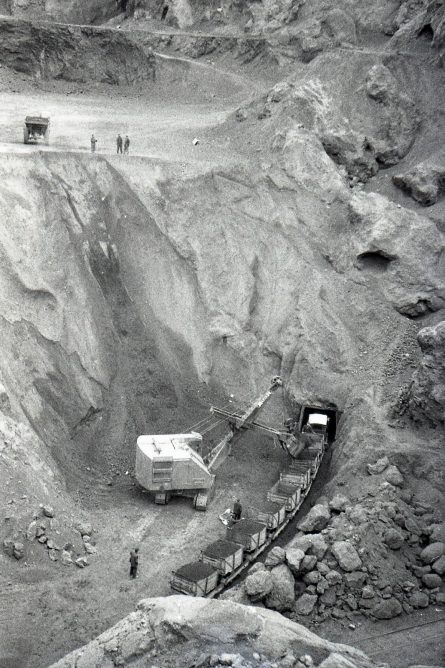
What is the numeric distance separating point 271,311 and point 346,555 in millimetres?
9708

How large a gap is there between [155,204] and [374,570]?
13557 mm

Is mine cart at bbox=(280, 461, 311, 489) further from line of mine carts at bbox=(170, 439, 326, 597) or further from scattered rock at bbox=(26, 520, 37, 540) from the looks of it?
scattered rock at bbox=(26, 520, 37, 540)

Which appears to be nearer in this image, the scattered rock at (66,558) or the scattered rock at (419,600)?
the scattered rock at (419,600)

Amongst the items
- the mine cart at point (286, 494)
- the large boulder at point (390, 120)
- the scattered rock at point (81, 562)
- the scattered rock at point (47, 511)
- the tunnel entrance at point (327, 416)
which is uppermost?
the large boulder at point (390, 120)

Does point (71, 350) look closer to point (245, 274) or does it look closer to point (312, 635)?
point (245, 274)

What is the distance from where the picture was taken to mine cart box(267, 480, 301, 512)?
21109 millimetres

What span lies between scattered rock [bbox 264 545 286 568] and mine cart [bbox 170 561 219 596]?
120 cm

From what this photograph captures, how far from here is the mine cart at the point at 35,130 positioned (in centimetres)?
2633

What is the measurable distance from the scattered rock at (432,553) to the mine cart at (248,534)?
12.4ft

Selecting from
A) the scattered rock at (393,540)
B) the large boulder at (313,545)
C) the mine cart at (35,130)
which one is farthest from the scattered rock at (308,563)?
the mine cart at (35,130)

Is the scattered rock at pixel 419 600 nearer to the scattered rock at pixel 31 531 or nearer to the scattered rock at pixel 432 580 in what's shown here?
the scattered rock at pixel 432 580

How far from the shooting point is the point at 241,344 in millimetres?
25594

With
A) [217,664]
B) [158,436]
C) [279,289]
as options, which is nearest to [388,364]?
[279,289]

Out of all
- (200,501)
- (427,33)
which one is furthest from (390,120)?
(200,501)
